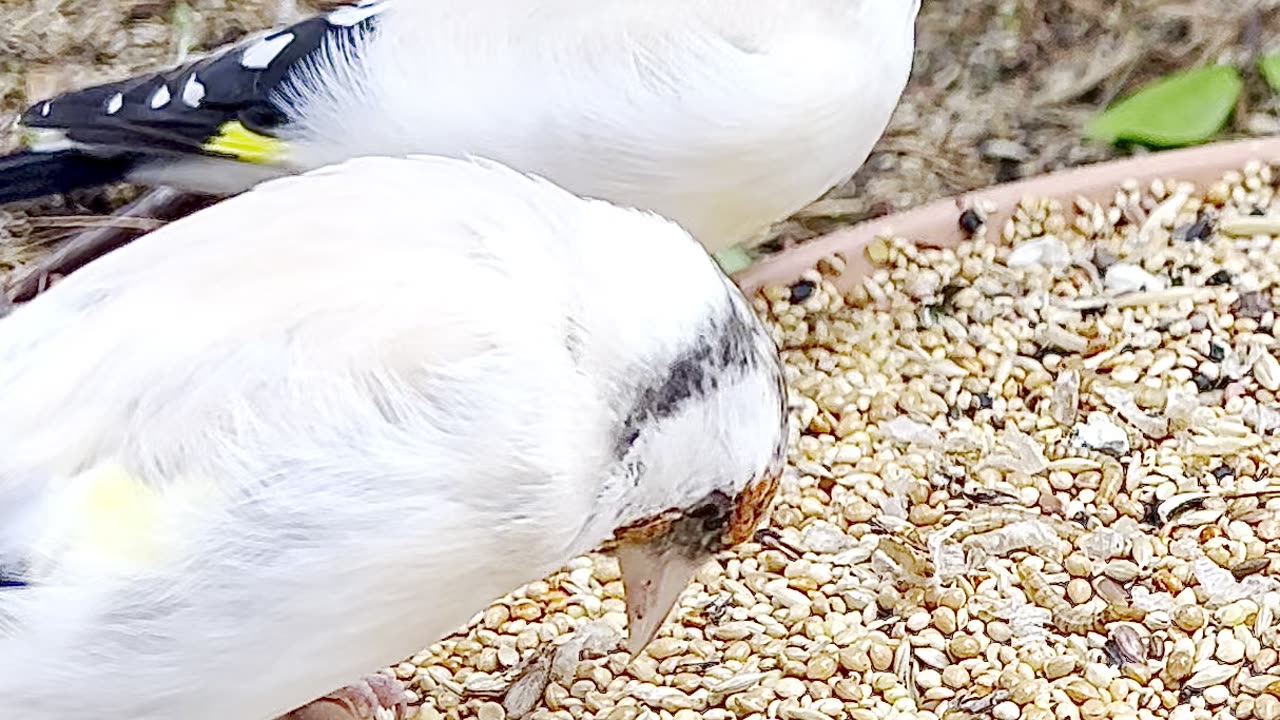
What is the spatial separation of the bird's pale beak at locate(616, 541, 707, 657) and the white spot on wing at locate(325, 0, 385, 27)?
0.66 metres

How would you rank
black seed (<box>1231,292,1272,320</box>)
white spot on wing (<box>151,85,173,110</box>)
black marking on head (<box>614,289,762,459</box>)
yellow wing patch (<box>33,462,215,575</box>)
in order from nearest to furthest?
yellow wing patch (<box>33,462,215,575</box>)
black marking on head (<box>614,289,762,459</box>)
white spot on wing (<box>151,85,173,110</box>)
black seed (<box>1231,292,1272,320</box>)

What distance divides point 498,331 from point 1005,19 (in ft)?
5.96

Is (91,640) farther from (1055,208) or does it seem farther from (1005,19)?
(1005,19)

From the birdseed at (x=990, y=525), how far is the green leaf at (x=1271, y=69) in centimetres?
49

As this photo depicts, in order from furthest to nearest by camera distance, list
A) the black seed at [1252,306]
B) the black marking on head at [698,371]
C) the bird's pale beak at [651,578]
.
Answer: the black seed at [1252,306]
the bird's pale beak at [651,578]
the black marking on head at [698,371]

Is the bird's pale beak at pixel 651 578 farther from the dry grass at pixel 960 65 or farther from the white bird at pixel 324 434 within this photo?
the dry grass at pixel 960 65

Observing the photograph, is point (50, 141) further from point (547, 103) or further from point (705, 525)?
point (705, 525)

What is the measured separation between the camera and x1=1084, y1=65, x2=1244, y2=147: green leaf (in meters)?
2.49

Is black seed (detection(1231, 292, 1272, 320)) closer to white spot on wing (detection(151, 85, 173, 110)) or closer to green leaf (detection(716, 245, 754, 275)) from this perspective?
green leaf (detection(716, 245, 754, 275))

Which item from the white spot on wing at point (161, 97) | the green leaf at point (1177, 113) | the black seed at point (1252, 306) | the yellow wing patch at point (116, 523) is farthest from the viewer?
the green leaf at point (1177, 113)

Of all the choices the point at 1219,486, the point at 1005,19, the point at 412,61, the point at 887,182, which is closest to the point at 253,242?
the point at 412,61

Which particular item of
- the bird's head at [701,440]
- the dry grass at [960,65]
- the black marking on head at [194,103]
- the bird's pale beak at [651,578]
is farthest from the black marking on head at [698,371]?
the dry grass at [960,65]

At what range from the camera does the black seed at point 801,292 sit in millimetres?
2078

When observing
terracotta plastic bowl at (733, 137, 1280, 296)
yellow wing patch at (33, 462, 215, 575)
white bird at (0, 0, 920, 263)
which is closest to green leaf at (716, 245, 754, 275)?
terracotta plastic bowl at (733, 137, 1280, 296)
